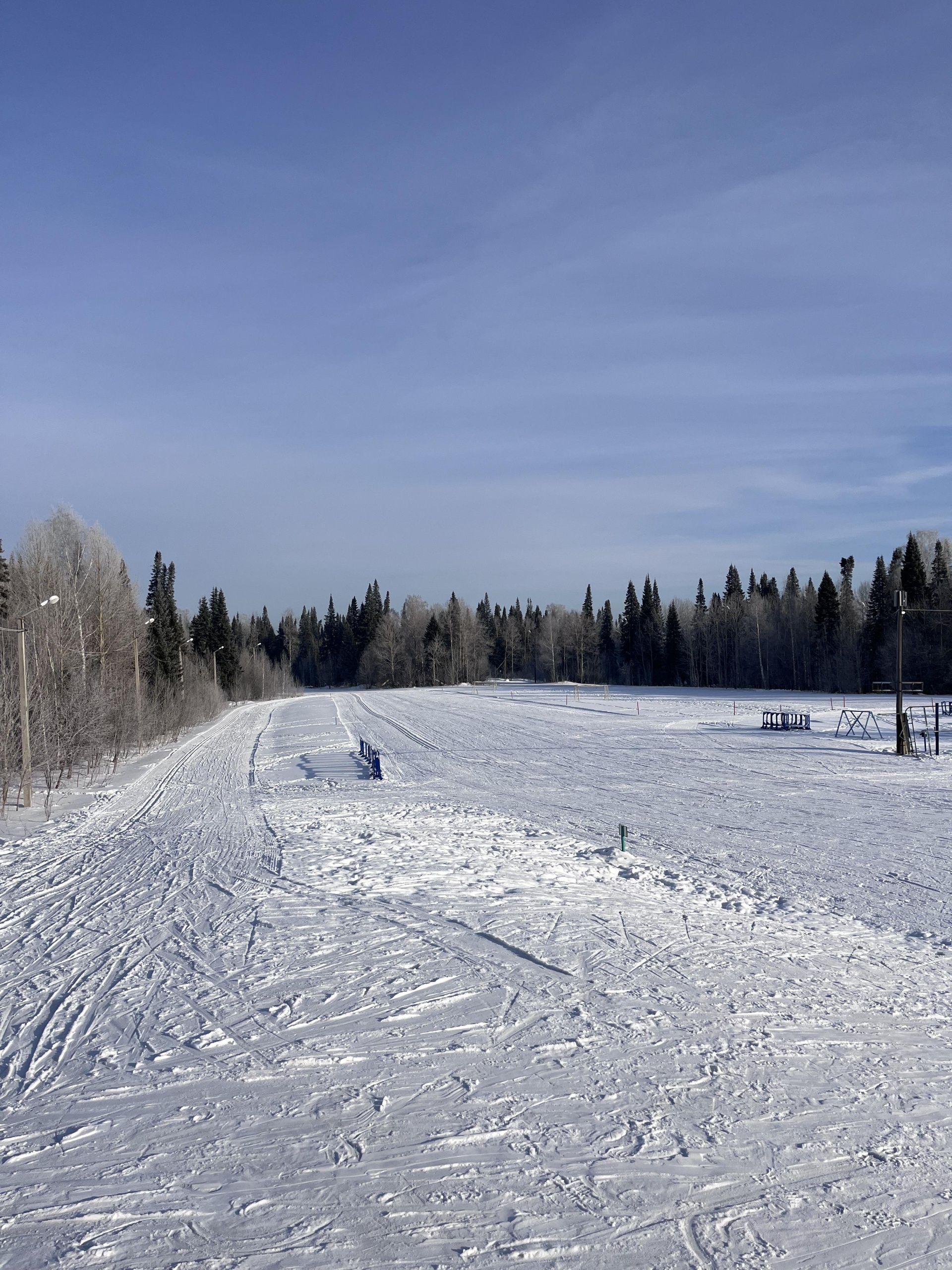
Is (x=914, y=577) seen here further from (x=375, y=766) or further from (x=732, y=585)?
(x=375, y=766)

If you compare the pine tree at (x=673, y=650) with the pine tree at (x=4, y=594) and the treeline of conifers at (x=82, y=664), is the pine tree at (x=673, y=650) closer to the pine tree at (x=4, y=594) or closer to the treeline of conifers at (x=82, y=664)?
the treeline of conifers at (x=82, y=664)

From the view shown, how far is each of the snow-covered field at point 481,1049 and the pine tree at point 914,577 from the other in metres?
68.7

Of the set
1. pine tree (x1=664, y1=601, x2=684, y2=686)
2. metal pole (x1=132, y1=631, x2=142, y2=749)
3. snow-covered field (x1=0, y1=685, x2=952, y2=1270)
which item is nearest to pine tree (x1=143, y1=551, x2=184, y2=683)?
metal pole (x1=132, y1=631, x2=142, y2=749)

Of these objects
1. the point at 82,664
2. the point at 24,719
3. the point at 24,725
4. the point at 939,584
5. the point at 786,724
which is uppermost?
the point at 939,584

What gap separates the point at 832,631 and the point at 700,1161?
86659 millimetres

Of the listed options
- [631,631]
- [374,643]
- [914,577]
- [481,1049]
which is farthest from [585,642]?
[481,1049]

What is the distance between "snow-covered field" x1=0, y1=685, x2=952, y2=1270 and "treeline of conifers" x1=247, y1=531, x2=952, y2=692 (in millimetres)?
66365

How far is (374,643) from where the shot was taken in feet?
374

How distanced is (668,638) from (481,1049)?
341ft

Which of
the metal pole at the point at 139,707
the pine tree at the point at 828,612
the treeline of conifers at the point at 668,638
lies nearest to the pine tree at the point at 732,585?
the treeline of conifers at the point at 668,638

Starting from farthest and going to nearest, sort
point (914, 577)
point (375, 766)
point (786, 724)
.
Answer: point (914, 577) < point (786, 724) < point (375, 766)

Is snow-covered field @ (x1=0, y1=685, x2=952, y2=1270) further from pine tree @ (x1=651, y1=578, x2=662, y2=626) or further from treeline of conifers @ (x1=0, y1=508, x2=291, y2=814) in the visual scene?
pine tree @ (x1=651, y1=578, x2=662, y2=626)

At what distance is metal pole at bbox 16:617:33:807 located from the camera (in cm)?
1942

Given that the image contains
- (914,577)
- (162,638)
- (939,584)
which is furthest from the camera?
(914,577)
